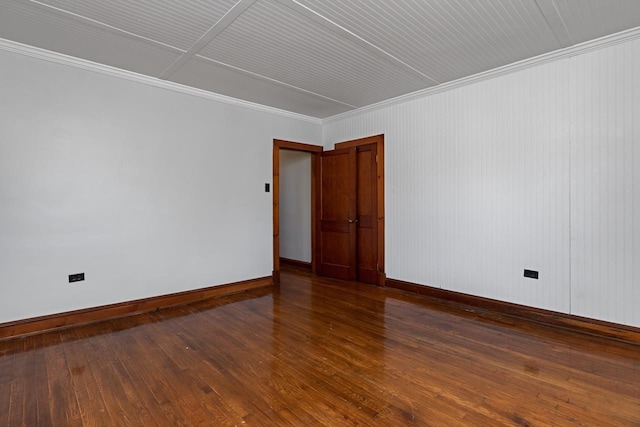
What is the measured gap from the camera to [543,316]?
11.2ft

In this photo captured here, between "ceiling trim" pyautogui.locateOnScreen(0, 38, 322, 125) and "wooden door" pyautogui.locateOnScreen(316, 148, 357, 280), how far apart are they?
120cm

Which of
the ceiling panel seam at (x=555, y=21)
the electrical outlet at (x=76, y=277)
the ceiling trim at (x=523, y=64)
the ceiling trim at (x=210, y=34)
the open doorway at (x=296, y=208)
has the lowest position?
the electrical outlet at (x=76, y=277)

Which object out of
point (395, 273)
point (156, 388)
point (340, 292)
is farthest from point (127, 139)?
point (395, 273)

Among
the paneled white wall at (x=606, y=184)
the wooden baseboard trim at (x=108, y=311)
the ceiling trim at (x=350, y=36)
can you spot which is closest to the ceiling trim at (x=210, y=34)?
the ceiling trim at (x=350, y=36)

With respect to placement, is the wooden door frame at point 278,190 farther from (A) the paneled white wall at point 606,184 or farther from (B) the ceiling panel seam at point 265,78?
(A) the paneled white wall at point 606,184

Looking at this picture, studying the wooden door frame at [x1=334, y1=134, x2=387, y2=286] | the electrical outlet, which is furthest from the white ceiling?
the electrical outlet

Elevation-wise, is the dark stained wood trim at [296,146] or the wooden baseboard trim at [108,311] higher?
the dark stained wood trim at [296,146]

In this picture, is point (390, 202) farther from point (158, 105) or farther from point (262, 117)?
point (158, 105)

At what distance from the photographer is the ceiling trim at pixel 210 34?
2500mm

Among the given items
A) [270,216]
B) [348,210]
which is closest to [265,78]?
[270,216]

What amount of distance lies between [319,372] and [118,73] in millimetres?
3767

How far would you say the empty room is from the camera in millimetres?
2227

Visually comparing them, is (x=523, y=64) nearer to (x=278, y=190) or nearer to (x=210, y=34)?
(x=210, y=34)

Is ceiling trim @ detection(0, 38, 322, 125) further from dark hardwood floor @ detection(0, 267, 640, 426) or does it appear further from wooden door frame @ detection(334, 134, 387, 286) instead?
dark hardwood floor @ detection(0, 267, 640, 426)
